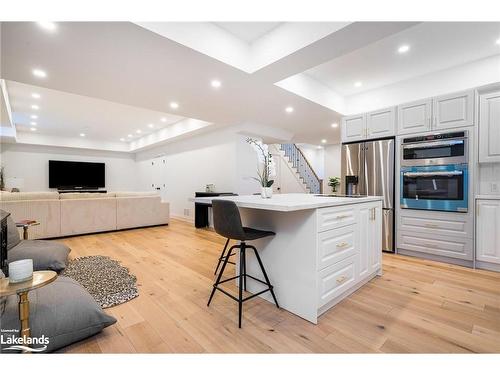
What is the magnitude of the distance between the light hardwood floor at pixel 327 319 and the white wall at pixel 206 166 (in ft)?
9.97

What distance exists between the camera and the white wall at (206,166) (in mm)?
A: 5582

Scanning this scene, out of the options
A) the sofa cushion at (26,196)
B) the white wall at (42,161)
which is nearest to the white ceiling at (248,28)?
A: the sofa cushion at (26,196)

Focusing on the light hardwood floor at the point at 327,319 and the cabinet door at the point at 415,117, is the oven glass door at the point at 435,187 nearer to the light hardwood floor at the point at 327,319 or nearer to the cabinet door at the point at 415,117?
the cabinet door at the point at 415,117

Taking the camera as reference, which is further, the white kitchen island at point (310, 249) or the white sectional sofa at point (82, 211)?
the white sectional sofa at point (82, 211)

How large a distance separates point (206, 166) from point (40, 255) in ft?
13.7

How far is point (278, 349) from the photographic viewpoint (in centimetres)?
146

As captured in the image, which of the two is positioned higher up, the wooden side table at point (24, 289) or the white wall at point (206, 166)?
the white wall at point (206, 166)

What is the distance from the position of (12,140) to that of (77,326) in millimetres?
8702

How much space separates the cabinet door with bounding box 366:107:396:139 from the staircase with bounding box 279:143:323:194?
15.4 ft

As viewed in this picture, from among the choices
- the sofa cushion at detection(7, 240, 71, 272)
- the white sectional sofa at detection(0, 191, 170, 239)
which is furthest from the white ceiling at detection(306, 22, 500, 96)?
the white sectional sofa at detection(0, 191, 170, 239)

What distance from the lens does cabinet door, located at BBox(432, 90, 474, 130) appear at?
2936 millimetres

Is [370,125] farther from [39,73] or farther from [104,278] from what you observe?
[39,73]

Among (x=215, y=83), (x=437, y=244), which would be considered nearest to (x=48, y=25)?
(x=215, y=83)

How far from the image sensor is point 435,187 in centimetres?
317
